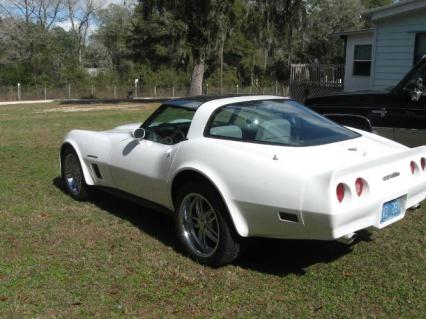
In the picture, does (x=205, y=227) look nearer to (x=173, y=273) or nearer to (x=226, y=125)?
(x=173, y=273)

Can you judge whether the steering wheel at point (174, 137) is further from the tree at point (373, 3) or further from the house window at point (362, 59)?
the tree at point (373, 3)

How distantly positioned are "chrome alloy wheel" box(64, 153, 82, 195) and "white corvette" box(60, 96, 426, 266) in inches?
37.0

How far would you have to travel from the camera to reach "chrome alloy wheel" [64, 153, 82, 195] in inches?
252

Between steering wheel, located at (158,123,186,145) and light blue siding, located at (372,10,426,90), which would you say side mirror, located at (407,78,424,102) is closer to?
steering wheel, located at (158,123,186,145)

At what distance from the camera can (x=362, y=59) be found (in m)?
21.6

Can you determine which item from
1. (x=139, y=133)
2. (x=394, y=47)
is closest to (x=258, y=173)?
(x=139, y=133)

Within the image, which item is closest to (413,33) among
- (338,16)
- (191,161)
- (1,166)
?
(1,166)

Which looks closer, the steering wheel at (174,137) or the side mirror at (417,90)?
the steering wheel at (174,137)

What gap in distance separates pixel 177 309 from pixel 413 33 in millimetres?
13401

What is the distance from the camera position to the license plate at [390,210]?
400 centimetres

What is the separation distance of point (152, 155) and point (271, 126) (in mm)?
1178

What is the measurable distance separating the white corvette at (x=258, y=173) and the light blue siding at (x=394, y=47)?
11002mm

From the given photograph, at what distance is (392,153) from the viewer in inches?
173

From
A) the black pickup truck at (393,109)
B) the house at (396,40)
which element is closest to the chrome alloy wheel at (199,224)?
the black pickup truck at (393,109)
